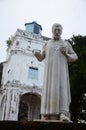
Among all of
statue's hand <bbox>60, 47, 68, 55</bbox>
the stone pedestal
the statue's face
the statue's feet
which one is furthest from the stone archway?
the stone pedestal

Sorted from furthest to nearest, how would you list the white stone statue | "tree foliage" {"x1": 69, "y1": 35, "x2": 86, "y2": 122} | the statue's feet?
"tree foliage" {"x1": 69, "y1": 35, "x2": 86, "y2": 122}, the white stone statue, the statue's feet

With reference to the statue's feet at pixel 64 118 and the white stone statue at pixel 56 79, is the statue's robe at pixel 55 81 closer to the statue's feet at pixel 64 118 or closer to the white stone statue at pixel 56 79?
the white stone statue at pixel 56 79

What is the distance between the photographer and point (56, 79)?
5926 millimetres

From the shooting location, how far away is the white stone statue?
564cm

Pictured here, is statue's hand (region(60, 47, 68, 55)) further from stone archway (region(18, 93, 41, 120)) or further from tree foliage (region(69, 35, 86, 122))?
stone archway (region(18, 93, 41, 120))

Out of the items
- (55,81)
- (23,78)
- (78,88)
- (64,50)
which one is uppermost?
(23,78)

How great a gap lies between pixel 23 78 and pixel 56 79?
65.1ft

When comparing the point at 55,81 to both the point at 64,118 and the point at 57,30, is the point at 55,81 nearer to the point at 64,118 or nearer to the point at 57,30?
the point at 64,118

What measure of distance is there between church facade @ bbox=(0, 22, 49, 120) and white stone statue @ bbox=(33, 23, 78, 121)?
18504mm

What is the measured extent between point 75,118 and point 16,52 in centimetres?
980

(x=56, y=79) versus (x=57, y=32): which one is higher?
(x=57, y=32)

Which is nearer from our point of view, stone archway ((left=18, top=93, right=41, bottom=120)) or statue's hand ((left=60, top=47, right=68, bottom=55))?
statue's hand ((left=60, top=47, right=68, bottom=55))

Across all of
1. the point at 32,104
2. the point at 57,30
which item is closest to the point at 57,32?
the point at 57,30

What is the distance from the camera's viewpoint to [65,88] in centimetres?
589
